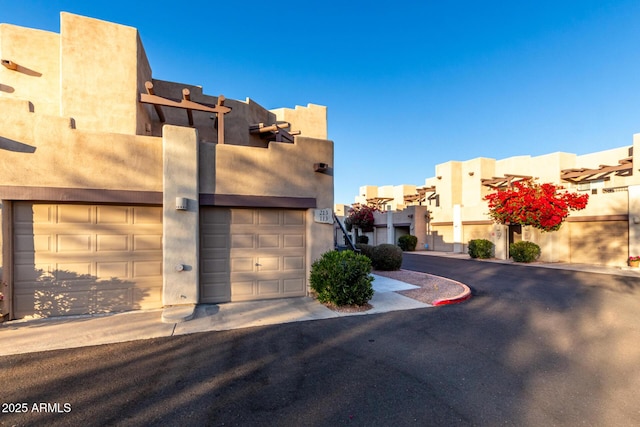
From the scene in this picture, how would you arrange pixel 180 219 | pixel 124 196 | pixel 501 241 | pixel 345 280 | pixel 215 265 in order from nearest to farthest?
pixel 124 196, pixel 180 219, pixel 345 280, pixel 215 265, pixel 501 241

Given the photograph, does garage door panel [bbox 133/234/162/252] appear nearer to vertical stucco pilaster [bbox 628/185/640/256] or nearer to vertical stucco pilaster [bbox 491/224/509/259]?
vertical stucco pilaster [bbox 491/224/509/259]

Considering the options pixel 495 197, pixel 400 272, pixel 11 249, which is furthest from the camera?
pixel 495 197

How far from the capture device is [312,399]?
3.61 metres

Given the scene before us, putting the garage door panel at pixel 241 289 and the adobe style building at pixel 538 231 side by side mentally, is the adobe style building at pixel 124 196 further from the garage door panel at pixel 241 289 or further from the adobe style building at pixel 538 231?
the adobe style building at pixel 538 231

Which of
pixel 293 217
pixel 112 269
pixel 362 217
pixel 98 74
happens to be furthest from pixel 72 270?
pixel 362 217

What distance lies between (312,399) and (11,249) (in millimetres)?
7277

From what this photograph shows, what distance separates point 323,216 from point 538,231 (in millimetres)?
17593

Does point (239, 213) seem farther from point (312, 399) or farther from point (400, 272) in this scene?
point (400, 272)

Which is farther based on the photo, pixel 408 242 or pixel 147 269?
pixel 408 242

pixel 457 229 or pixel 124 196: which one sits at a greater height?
pixel 124 196

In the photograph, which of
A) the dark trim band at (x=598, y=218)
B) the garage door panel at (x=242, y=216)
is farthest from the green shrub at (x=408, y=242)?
the garage door panel at (x=242, y=216)

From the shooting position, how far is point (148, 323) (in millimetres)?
6238

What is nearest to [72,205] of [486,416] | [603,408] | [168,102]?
[168,102]

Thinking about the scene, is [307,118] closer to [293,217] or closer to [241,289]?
[293,217]
